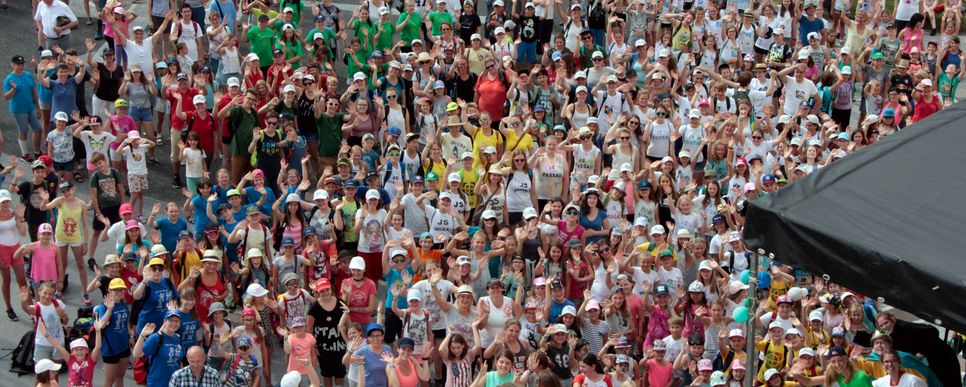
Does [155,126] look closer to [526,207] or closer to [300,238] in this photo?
[300,238]

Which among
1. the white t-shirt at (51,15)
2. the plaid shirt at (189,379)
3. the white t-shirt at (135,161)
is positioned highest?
the white t-shirt at (51,15)

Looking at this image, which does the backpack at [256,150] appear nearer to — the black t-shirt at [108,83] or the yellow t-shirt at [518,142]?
the black t-shirt at [108,83]

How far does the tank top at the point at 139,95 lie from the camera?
18719mm

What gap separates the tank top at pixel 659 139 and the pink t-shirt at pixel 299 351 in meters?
6.09

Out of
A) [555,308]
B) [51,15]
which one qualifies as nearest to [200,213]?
[555,308]

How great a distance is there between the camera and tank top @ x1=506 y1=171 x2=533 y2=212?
16.5 m

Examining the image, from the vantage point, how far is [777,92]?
64.8ft

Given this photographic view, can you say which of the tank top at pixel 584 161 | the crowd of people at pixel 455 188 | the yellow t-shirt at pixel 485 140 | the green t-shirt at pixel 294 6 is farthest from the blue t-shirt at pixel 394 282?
the green t-shirt at pixel 294 6

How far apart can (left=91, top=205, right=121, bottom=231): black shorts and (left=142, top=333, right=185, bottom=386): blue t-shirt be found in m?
3.40

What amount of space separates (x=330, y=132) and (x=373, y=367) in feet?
17.7

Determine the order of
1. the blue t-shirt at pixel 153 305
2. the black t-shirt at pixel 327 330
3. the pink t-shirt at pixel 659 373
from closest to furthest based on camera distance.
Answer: the pink t-shirt at pixel 659 373
the black t-shirt at pixel 327 330
the blue t-shirt at pixel 153 305

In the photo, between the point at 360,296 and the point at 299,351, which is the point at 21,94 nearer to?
the point at 360,296

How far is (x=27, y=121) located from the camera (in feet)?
62.3

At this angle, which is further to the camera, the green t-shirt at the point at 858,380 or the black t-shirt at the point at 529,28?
the black t-shirt at the point at 529,28
